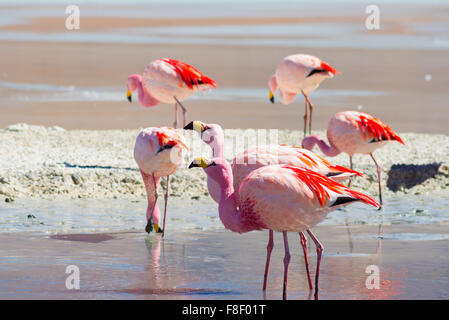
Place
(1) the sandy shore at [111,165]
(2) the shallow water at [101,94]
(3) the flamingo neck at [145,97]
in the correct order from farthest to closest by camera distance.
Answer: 1. (2) the shallow water at [101,94]
2. (3) the flamingo neck at [145,97]
3. (1) the sandy shore at [111,165]

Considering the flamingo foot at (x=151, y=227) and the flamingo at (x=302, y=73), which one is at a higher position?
the flamingo at (x=302, y=73)

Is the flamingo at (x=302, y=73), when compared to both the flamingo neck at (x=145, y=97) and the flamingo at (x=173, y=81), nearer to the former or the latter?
the flamingo at (x=173, y=81)

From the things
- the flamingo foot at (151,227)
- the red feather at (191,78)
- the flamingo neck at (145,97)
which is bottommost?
the flamingo foot at (151,227)

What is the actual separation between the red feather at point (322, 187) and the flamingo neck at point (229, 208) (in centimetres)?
39

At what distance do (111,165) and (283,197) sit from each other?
161 inches

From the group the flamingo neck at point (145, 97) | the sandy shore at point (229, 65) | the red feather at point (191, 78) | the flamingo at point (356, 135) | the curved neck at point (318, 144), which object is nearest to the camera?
the curved neck at point (318, 144)

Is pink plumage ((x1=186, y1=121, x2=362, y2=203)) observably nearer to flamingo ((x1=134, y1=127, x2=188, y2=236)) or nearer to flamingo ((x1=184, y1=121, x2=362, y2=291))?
flamingo ((x1=184, y1=121, x2=362, y2=291))

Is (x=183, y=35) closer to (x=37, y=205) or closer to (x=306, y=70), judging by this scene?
(x=306, y=70)

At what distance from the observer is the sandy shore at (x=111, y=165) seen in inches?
338

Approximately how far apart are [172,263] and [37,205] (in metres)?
2.19

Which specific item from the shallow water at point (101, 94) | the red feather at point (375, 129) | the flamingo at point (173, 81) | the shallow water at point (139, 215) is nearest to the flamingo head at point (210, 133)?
the shallow water at point (139, 215)

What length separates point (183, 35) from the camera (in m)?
22.5

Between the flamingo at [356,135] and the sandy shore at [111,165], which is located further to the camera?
the flamingo at [356,135]
